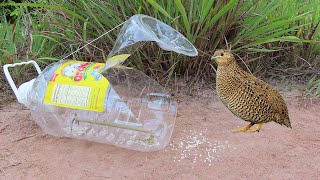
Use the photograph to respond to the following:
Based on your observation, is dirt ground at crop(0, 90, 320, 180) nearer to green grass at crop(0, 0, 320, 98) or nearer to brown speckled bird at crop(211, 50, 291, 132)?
brown speckled bird at crop(211, 50, 291, 132)

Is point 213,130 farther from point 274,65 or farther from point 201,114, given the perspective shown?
point 274,65

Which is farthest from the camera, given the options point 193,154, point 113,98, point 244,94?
point 113,98

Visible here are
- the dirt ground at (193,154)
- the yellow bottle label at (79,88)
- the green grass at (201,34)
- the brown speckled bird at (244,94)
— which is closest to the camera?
the brown speckled bird at (244,94)

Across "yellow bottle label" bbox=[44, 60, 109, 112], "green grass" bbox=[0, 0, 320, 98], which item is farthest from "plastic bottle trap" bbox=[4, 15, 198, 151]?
"green grass" bbox=[0, 0, 320, 98]

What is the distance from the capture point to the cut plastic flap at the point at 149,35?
1820 mm

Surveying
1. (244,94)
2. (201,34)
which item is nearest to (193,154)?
(244,94)

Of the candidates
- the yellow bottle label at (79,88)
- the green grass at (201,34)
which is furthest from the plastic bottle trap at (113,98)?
the green grass at (201,34)

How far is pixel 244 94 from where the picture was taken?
154 cm

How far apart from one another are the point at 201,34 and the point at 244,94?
28.7 inches

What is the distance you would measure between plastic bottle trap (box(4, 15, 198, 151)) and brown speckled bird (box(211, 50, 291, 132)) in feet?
0.61

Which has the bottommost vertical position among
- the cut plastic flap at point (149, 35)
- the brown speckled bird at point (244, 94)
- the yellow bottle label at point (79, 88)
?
the yellow bottle label at point (79, 88)

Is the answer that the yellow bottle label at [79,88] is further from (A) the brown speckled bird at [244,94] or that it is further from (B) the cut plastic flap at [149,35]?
(A) the brown speckled bird at [244,94]

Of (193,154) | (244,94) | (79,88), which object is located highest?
(244,94)

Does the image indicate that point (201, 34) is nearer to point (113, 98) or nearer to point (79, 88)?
point (113, 98)
